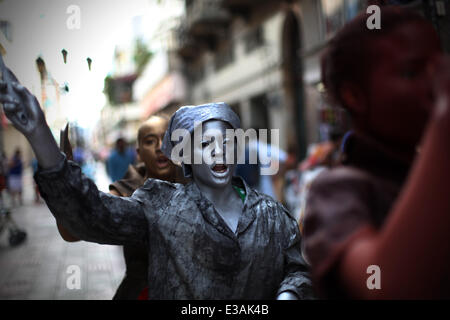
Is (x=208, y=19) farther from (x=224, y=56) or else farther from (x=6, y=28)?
(x=6, y=28)

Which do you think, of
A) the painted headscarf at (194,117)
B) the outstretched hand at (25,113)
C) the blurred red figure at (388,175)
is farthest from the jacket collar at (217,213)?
the blurred red figure at (388,175)

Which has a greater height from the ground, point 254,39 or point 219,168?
point 254,39

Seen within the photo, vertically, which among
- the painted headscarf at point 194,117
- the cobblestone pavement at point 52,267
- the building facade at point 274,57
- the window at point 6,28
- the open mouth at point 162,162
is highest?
the building facade at point 274,57

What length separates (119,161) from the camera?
832cm

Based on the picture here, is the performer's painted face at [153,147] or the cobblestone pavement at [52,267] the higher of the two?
the performer's painted face at [153,147]

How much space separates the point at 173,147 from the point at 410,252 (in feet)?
4.05

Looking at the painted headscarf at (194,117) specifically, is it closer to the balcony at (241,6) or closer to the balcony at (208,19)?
the balcony at (241,6)

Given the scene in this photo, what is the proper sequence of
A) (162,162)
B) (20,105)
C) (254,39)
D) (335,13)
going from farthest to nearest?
1. (254,39)
2. (335,13)
3. (162,162)
4. (20,105)

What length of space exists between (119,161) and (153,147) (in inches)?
212

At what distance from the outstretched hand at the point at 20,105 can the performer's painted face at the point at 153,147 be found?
1.59 metres

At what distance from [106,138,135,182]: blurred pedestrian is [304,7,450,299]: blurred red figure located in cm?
716

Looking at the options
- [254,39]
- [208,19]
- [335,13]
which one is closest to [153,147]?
[335,13]

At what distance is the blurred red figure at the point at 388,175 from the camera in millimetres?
932
